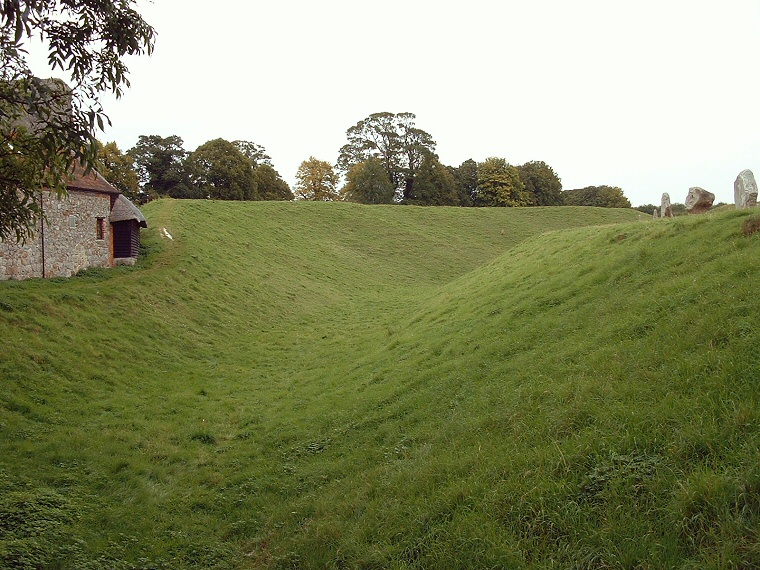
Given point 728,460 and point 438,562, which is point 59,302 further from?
point 728,460

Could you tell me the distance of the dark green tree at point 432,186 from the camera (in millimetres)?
72688

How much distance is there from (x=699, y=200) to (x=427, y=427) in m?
13.3

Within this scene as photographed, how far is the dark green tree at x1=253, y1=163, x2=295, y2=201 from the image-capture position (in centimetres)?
6750

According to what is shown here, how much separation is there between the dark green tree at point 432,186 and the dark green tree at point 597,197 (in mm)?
25019

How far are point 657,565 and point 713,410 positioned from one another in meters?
1.90

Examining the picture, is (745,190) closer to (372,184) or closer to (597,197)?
(372,184)

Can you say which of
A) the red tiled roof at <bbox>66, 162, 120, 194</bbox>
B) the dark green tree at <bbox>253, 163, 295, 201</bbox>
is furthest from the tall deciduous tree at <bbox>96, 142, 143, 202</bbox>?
the red tiled roof at <bbox>66, 162, 120, 194</bbox>

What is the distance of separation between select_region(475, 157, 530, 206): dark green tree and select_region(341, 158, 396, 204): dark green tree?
1517 cm

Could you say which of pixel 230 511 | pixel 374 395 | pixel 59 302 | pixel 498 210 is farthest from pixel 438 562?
pixel 498 210

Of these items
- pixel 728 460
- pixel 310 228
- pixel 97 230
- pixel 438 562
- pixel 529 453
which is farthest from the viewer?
pixel 310 228

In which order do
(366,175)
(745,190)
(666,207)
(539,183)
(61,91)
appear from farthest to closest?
(539,183) < (366,175) < (666,207) < (745,190) < (61,91)

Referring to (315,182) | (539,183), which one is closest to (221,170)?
(315,182)

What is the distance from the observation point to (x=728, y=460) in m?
4.24

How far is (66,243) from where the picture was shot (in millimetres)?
20156
